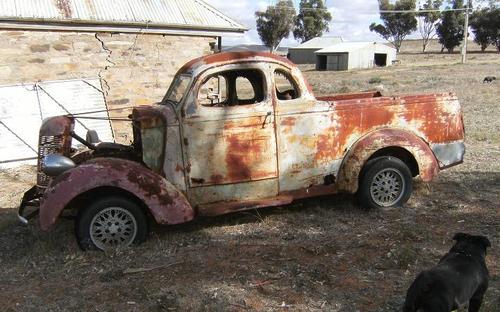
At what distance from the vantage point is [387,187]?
586 cm

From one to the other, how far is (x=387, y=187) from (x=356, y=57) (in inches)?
1575

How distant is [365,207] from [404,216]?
47 cm

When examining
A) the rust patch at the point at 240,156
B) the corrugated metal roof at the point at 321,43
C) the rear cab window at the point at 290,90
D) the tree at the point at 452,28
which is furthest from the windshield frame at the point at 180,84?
the tree at the point at 452,28

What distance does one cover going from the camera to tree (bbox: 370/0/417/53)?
75.0 meters

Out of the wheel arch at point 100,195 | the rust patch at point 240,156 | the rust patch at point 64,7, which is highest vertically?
the rust patch at point 64,7

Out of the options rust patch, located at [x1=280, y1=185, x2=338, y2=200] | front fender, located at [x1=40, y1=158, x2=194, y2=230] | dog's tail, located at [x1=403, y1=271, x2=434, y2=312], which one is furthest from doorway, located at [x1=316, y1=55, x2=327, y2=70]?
dog's tail, located at [x1=403, y1=271, x2=434, y2=312]

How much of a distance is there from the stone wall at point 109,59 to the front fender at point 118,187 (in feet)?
18.9

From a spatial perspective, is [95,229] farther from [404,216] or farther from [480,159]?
[480,159]

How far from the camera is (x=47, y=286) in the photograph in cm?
436

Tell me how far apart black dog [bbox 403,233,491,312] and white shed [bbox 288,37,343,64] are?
179ft

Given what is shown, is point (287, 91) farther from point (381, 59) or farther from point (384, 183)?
point (381, 59)

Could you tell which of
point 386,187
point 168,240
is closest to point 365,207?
point 386,187

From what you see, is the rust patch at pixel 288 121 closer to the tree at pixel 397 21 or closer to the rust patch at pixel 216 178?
the rust patch at pixel 216 178

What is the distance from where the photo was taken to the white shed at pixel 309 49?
57031 millimetres
